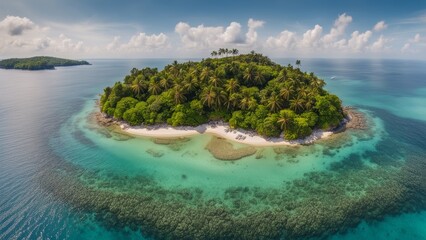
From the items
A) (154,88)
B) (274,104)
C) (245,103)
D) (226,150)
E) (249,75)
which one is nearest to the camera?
(226,150)

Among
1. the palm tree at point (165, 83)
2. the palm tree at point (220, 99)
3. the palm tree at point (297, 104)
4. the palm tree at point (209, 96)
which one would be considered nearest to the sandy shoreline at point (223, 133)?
the palm tree at point (220, 99)

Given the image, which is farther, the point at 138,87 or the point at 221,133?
the point at 138,87

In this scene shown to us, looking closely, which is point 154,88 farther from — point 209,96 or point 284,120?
point 284,120

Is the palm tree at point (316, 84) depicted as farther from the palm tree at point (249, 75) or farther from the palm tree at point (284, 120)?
the palm tree at point (284, 120)

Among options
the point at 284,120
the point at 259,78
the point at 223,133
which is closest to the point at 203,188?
the point at 223,133

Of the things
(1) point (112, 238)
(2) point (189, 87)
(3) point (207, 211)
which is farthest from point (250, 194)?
(2) point (189, 87)

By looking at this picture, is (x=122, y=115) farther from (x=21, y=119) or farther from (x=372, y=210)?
(x=372, y=210)

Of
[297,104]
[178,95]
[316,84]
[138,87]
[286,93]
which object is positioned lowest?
[297,104]
